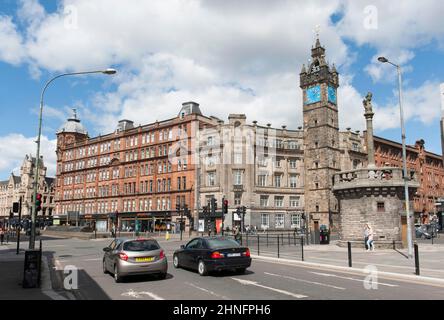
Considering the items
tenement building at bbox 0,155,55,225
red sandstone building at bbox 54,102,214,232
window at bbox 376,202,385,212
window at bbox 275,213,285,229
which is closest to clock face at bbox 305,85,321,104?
red sandstone building at bbox 54,102,214,232

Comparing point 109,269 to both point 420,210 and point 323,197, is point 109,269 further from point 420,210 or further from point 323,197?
point 420,210

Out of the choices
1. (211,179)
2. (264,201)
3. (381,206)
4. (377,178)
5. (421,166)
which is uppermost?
(421,166)

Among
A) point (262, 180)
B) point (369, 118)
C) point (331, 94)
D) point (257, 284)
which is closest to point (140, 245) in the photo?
point (257, 284)

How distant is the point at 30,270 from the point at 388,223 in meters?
22.4

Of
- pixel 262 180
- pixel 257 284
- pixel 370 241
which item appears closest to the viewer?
pixel 257 284

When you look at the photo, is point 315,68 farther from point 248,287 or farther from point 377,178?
point 248,287

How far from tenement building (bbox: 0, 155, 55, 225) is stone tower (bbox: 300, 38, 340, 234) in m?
86.5

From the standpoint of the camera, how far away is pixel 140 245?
509 inches

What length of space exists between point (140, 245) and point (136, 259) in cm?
64

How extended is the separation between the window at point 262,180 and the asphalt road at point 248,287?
4690 centimetres

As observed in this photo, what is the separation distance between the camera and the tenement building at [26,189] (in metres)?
120

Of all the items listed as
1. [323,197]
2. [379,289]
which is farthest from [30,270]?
[323,197]

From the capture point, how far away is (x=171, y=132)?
68625 millimetres

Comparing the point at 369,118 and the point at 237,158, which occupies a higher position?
the point at 237,158
